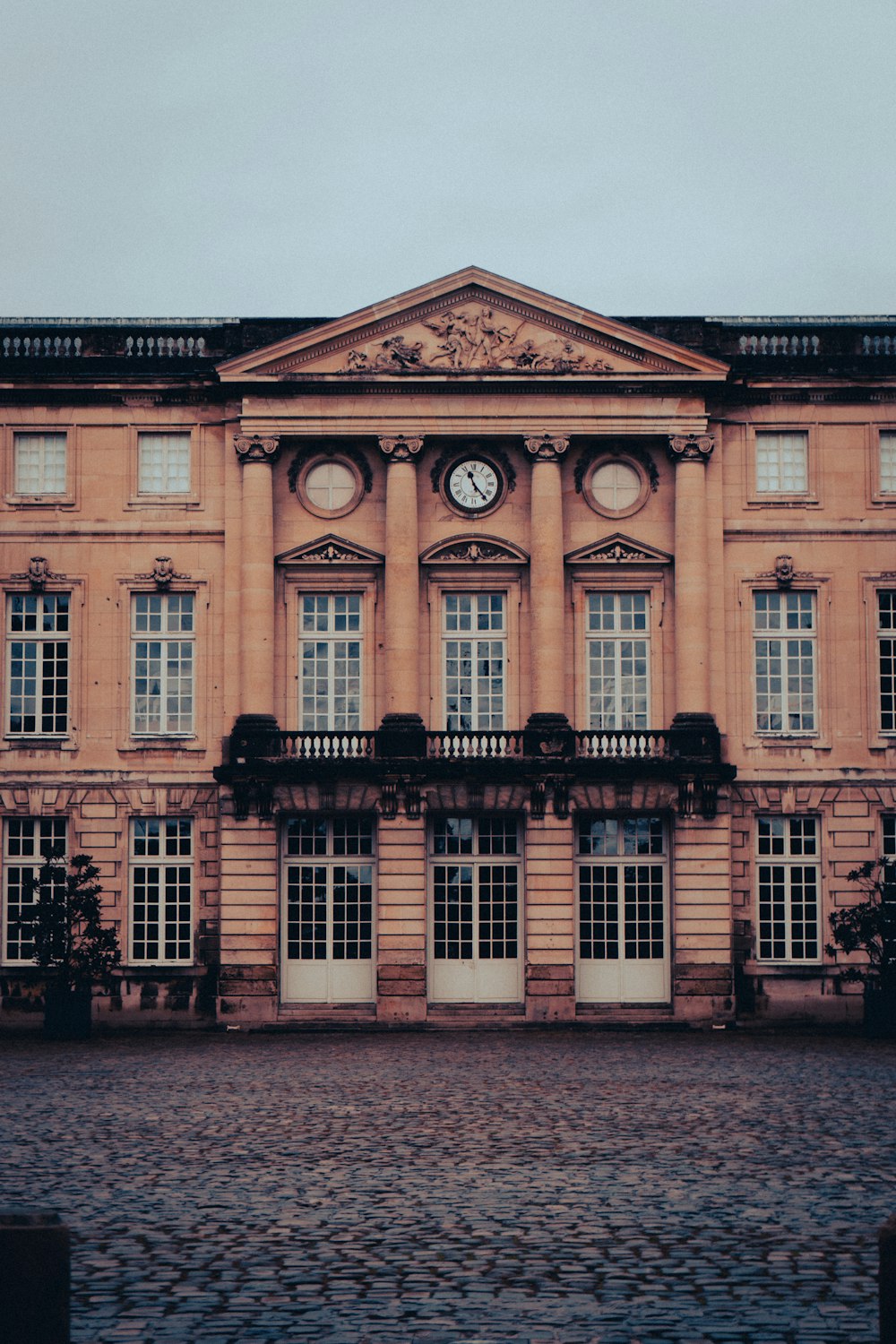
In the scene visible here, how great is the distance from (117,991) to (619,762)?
1055 centimetres

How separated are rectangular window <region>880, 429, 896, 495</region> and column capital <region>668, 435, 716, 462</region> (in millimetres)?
3674

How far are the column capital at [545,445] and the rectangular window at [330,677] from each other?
15.1ft

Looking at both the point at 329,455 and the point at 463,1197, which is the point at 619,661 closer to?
the point at 329,455

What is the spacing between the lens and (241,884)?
33.0 meters

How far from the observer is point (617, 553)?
3397 centimetres

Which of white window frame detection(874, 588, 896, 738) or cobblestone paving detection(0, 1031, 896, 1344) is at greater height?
white window frame detection(874, 588, 896, 738)

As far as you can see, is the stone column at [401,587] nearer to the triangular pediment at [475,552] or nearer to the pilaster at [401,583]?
the pilaster at [401,583]

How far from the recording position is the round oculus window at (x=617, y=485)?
3431 cm

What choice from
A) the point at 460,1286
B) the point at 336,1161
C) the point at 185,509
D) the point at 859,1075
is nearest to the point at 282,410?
the point at 185,509

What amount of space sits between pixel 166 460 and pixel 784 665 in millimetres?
12938

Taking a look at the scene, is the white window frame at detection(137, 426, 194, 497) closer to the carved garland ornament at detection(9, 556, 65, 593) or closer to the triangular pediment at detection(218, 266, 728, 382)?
the triangular pediment at detection(218, 266, 728, 382)

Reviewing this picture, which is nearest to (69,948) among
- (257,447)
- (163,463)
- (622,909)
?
(163,463)

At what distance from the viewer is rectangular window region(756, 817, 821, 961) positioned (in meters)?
33.7

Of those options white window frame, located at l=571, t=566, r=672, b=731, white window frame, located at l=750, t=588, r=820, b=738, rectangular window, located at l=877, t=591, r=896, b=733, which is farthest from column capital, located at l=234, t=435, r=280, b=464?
rectangular window, located at l=877, t=591, r=896, b=733
